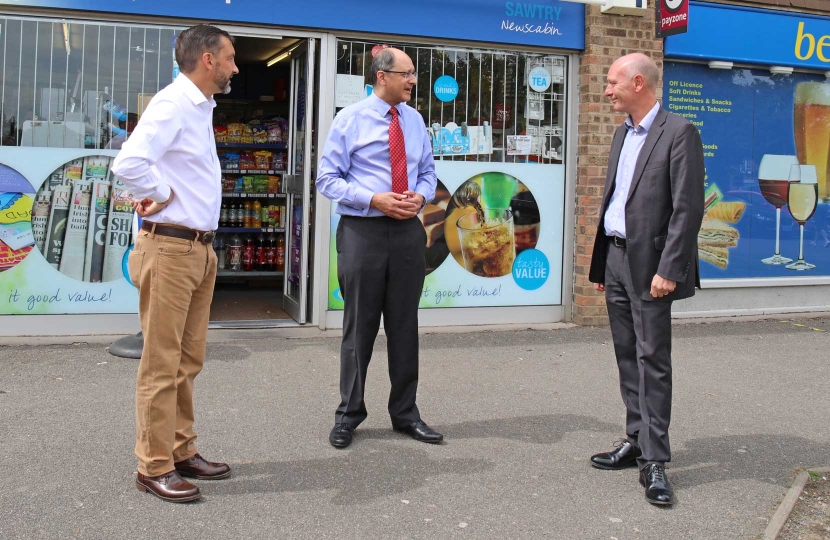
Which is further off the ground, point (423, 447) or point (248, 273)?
point (248, 273)

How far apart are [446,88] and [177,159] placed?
178 inches

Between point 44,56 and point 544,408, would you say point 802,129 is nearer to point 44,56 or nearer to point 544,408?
point 544,408

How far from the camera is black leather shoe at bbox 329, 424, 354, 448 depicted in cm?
466

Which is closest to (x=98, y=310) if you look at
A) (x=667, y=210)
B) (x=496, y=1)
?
(x=496, y=1)

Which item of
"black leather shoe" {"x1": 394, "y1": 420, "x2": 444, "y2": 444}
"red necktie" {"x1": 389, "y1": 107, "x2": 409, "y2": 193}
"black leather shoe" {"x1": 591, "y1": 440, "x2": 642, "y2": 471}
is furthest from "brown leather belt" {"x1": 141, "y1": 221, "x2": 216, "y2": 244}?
"black leather shoe" {"x1": 591, "y1": 440, "x2": 642, "y2": 471}

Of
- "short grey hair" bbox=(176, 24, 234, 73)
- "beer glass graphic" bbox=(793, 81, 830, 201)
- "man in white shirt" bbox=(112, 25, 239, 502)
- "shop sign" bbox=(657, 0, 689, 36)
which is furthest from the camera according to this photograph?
"beer glass graphic" bbox=(793, 81, 830, 201)

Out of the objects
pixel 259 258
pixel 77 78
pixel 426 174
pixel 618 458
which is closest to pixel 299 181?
pixel 77 78

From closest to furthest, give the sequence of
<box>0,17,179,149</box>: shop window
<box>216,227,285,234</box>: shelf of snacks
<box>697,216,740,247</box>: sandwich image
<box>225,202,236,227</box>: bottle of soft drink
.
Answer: <box>0,17,179,149</box>: shop window, <box>697,216,740,247</box>: sandwich image, <box>216,227,285,234</box>: shelf of snacks, <box>225,202,236,227</box>: bottle of soft drink

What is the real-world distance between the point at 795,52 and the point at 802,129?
0.82 meters

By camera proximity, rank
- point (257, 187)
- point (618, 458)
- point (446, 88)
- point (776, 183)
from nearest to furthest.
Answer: point (618, 458) → point (446, 88) → point (776, 183) → point (257, 187)

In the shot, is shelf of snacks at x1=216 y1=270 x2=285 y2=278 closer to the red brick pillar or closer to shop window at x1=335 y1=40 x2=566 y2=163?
shop window at x1=335 y1=40 x2=566 y2=163

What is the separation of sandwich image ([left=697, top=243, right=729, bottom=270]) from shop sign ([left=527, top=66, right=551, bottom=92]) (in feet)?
7.64

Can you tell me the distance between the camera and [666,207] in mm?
4113

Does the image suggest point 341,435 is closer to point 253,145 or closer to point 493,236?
point 493,236
